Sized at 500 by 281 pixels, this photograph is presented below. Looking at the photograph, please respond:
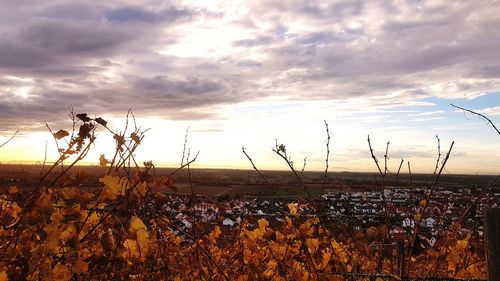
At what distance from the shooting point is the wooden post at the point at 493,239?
239 cm

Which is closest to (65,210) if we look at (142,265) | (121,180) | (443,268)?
(121,180)

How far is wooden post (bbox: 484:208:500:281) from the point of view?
2.39 meters

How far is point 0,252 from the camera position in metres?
2.22

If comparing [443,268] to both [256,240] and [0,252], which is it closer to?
[256,240]

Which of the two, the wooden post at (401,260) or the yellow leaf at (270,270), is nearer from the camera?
the wooden post at (401,260)

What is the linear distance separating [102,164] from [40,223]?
62 cm

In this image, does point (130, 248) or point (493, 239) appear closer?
point (493, 239)

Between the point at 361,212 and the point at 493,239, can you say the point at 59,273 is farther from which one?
the point at 361,212

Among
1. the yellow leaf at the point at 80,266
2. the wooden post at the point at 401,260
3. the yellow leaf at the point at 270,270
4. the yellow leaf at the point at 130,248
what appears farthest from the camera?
the yellow leaf at the point at 270,270

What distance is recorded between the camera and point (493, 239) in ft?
7.89

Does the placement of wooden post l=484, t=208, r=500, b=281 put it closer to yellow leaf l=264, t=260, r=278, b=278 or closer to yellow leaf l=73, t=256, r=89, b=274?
yellow leaf l=73, t=256, r=89, b=274

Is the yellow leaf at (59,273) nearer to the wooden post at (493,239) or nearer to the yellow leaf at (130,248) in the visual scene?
the yellow leaf at (130,248)

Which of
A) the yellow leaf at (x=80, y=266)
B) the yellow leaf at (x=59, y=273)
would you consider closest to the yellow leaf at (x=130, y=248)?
the yellow leaf at (x=80, y=266)

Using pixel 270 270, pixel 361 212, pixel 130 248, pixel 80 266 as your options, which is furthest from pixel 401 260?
pixel 80 266
